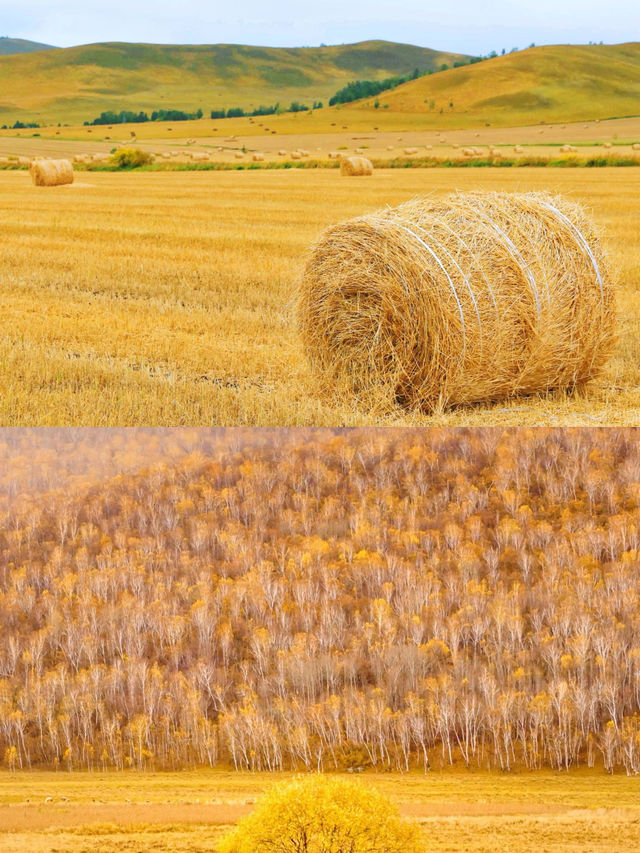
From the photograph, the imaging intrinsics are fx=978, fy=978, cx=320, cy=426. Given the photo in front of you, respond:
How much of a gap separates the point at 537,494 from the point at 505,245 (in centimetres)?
281

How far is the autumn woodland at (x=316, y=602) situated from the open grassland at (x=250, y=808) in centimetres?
15

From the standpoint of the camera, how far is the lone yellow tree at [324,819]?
4.95m

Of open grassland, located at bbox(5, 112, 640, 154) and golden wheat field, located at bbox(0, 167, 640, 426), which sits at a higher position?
open grassland, located at bbox(5, 112, 640, 154)

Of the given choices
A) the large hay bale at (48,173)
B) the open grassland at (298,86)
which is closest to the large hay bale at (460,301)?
the large hay bale at (48,173)

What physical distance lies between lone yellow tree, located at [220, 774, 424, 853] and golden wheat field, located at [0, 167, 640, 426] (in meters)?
3.53

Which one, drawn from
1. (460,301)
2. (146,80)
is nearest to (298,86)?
(146,80)

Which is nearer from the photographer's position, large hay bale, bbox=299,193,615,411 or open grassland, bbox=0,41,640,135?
large hay bale, bbox=299,193,615,411

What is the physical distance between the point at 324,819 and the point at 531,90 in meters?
115

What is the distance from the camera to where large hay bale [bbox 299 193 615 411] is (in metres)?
8.32

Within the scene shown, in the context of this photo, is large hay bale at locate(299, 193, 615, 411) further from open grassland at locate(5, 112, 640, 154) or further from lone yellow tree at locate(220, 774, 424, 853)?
open grassland at locate(5, 112, 640, 154)

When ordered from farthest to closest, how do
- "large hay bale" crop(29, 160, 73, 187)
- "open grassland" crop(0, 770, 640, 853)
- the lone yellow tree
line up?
1. "large hay bale" crop(29, 160, 73, 187)
2. the lone yellow tree
3. "open grassland" crop(0, 770, 640, 853)

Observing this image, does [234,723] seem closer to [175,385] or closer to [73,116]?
[175,385]

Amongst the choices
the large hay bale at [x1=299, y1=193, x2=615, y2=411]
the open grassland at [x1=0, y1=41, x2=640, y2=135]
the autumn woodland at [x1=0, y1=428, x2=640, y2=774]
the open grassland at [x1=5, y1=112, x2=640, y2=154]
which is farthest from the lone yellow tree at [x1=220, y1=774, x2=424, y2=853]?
the open grassland at [x1=0, y1=41, x2=640, y2=135]

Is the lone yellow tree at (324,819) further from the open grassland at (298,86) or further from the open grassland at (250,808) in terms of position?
the open grassland at (298,86)
